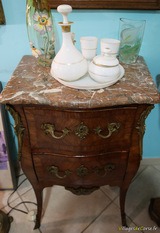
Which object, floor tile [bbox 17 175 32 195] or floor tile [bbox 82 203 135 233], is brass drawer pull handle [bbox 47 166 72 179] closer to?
floor tile [bbox 82 203 135 233]

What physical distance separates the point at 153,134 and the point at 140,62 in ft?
2.21

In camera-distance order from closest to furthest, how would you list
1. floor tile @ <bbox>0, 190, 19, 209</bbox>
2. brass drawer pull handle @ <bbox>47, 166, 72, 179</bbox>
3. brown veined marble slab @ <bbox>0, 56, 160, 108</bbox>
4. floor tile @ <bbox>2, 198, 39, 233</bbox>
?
brown veined marble slab @ <bbox>0, 56, 160, 108</bbox> → brass drawer pull handle @ <bbox>47, 166, 72, 179</bbox> → floor tile @ <bbox>2, 198, 39, 233</bbox> → floor tile @ <bbox>0, 190, 19, 209</bbox>

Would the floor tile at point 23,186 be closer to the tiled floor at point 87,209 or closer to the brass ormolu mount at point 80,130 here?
the tiled floor at point 87,209

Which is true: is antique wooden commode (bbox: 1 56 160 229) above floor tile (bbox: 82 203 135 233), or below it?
above

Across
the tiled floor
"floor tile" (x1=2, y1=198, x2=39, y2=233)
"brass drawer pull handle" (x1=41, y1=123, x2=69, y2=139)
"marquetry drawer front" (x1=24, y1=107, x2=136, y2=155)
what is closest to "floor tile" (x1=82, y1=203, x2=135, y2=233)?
the tiled floor

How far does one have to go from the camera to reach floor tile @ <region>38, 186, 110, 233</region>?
122 centimetres

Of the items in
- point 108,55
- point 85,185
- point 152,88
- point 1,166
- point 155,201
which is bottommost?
point 155,201

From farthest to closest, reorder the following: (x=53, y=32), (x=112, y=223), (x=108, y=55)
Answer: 1. (x=112, y=223)
2. (x=53, y=32)
3. (x=108, y=55)

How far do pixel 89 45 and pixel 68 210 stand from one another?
3.45 feet

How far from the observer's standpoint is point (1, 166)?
4.36 feet

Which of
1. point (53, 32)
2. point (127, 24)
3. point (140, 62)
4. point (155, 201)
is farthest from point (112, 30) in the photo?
point (155, 201)

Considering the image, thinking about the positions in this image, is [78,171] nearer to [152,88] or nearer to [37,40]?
[152,88]

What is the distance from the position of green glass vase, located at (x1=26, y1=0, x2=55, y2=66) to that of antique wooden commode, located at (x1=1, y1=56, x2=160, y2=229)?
0.21 feet

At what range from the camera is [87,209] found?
1315 mm
